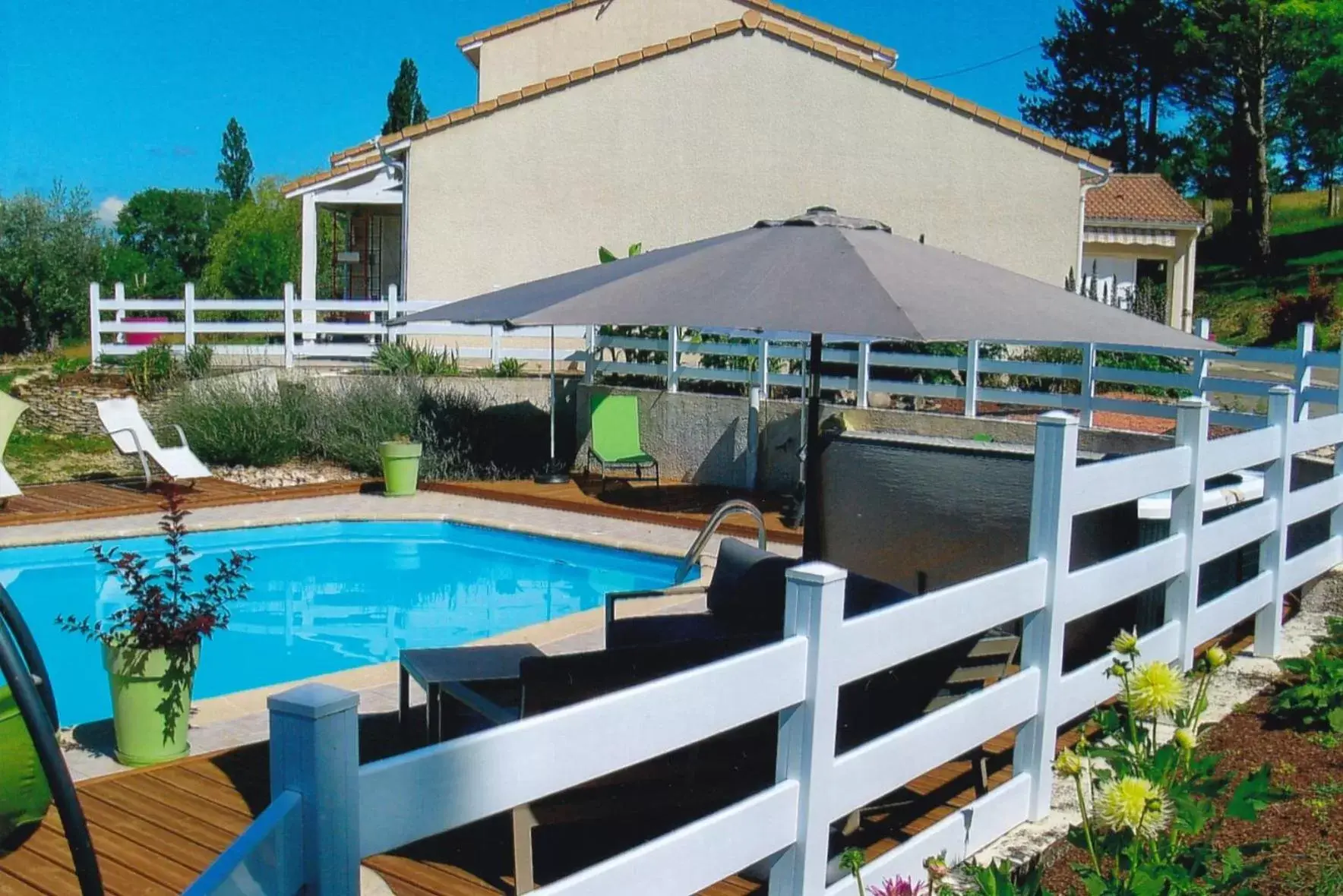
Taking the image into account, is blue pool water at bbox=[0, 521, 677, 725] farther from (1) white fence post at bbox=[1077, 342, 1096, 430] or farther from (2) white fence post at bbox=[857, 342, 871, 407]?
(1) white fence post at bbox=[1077, 342, 1096, 430]

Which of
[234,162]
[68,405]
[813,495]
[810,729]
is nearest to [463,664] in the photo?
[813,495]

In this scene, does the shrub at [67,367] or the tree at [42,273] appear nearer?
the shrub at [67,367]

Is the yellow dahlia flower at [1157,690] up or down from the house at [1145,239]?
down

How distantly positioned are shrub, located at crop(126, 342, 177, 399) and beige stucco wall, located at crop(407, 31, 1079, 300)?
4.48 metres

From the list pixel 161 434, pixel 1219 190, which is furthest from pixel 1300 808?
pixel 1219 190

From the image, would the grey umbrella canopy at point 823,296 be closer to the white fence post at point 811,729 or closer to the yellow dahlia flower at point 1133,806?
the white fence post at point 811,729

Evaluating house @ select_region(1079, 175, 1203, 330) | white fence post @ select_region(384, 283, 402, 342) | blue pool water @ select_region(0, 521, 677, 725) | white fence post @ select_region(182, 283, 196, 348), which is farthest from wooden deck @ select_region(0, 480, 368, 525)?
house @ select_region(1079, 175, 1203, 330)

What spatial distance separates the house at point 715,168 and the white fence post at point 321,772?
19.9m

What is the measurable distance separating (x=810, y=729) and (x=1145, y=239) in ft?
101

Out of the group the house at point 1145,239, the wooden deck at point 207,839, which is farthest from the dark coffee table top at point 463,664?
the house at point 1145,239

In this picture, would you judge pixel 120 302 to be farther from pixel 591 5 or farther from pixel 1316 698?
pixel 1316 698

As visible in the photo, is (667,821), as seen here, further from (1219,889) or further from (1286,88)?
(1286,88)

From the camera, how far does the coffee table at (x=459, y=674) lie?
461 centimetres

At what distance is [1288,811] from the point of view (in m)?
4.53
